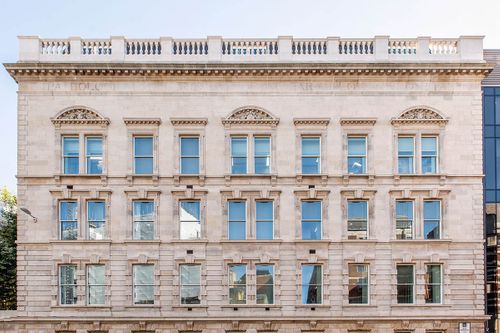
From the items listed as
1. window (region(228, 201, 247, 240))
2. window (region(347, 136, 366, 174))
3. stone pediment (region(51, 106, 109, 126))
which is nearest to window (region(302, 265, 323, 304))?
window (region(228, 201, 247, 240))

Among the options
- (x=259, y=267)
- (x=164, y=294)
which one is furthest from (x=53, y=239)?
(x=259, y=267)

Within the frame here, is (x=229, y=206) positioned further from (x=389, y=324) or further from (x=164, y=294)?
(x=389, y=324)

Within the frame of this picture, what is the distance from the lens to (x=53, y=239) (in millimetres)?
26719

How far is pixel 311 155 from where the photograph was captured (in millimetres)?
27422

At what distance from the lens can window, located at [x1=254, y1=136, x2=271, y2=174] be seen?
2739 centimetres

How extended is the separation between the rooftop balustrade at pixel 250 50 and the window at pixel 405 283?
10.6 meters

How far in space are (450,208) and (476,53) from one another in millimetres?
8047

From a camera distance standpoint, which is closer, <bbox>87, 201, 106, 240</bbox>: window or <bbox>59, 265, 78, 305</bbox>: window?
<bbox>59, 265, 78, 305</bbox>: window

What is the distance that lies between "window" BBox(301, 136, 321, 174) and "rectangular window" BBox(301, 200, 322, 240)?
167 centimetres

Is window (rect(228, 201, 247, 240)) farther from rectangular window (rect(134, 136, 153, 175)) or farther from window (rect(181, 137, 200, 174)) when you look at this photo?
rectangular window (rect(134, 136, 153, 175))

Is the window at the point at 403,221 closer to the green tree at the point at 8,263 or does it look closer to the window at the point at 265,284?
the window at the point at 265,284

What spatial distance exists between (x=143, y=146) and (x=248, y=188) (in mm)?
5729

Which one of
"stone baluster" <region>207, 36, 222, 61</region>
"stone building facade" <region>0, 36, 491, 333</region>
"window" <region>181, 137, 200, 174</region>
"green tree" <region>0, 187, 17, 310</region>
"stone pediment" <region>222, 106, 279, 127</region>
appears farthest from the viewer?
"green tree" <region>0, 187, 17, 310</region>

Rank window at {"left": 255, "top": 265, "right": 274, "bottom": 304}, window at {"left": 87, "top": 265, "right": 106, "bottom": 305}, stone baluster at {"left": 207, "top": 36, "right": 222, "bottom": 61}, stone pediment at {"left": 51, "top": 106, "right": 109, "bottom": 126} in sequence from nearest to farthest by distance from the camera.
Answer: window at {"left": 87, "top": 265, "right": 106, "bottom": 305} < window at {"left": 255, "top": 265, "right": 274, "bottom": 304} < stone pediment at {"left": 51, "top": 106, "right": 109, "bottom": 126} < stone baluster at {"left": 207, "top": 36, "right": 222, "bottom": 61}
